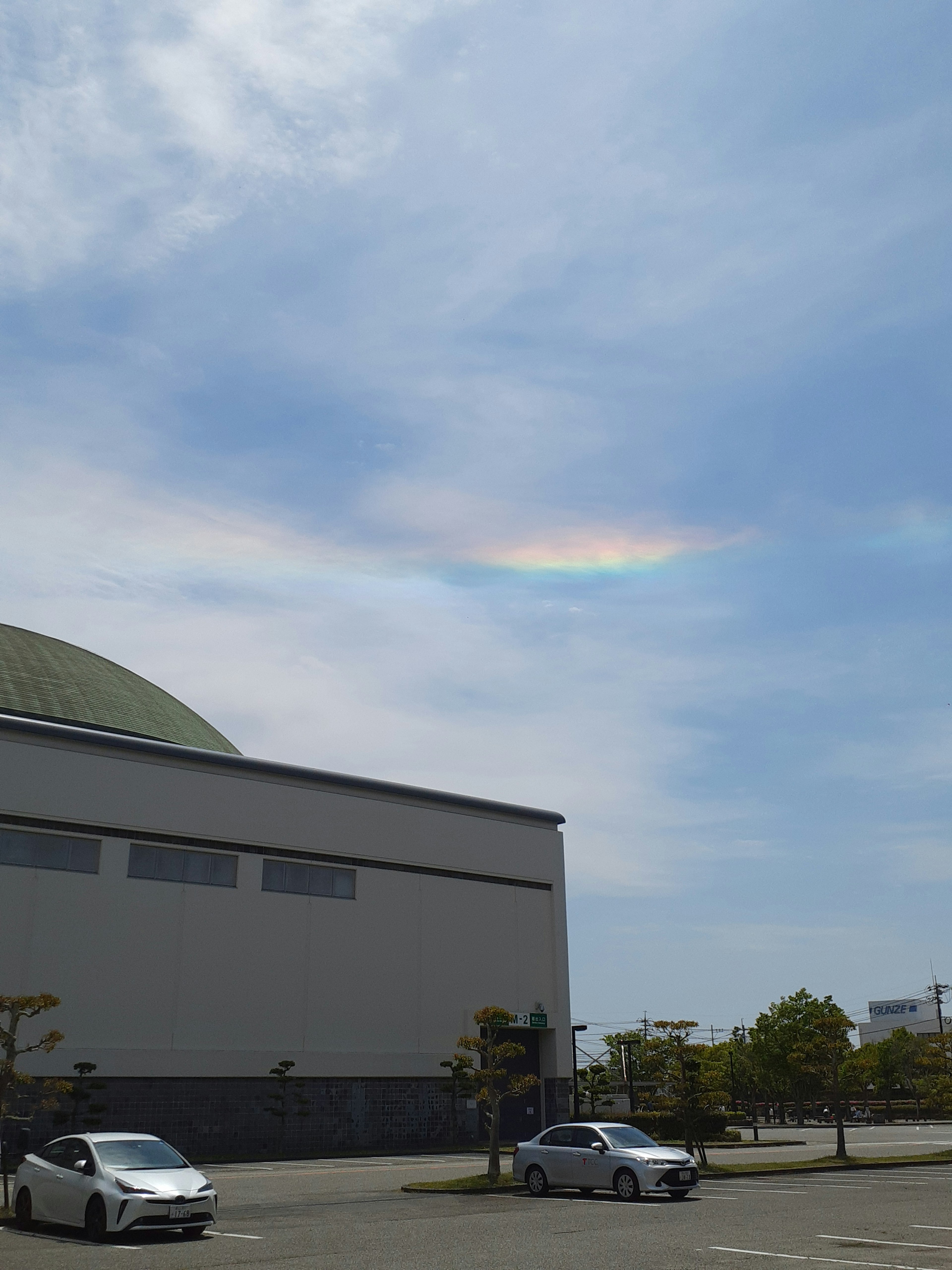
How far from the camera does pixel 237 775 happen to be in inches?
1567

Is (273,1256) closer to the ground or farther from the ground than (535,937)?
closer to the ground

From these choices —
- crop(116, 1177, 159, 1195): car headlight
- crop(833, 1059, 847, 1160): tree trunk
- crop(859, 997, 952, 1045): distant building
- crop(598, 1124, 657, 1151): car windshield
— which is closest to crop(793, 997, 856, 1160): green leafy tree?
crop(833, 1059, 847, 1160): tree trunk

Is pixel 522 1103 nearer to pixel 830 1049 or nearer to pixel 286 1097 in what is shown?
pixel 286 1097

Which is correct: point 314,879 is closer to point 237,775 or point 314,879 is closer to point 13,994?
point 237,775

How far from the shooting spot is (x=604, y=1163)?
20984mm

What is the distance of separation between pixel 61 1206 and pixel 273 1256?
454 cm

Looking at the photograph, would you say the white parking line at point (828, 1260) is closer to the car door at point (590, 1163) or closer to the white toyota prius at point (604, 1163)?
the white toyota prius at point (604, 1163)

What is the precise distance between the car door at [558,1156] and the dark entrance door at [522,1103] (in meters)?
22.0

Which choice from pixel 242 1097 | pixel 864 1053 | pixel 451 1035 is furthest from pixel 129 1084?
pixel 864 1053

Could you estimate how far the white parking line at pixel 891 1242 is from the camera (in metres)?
13.8

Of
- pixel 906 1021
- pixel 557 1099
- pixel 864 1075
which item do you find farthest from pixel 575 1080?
pixel 906 1021

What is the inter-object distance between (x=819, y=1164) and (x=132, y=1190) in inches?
794

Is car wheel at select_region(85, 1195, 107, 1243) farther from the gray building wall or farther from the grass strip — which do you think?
the gray building wall

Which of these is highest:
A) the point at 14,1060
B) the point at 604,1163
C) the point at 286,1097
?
the point at 14,1060
